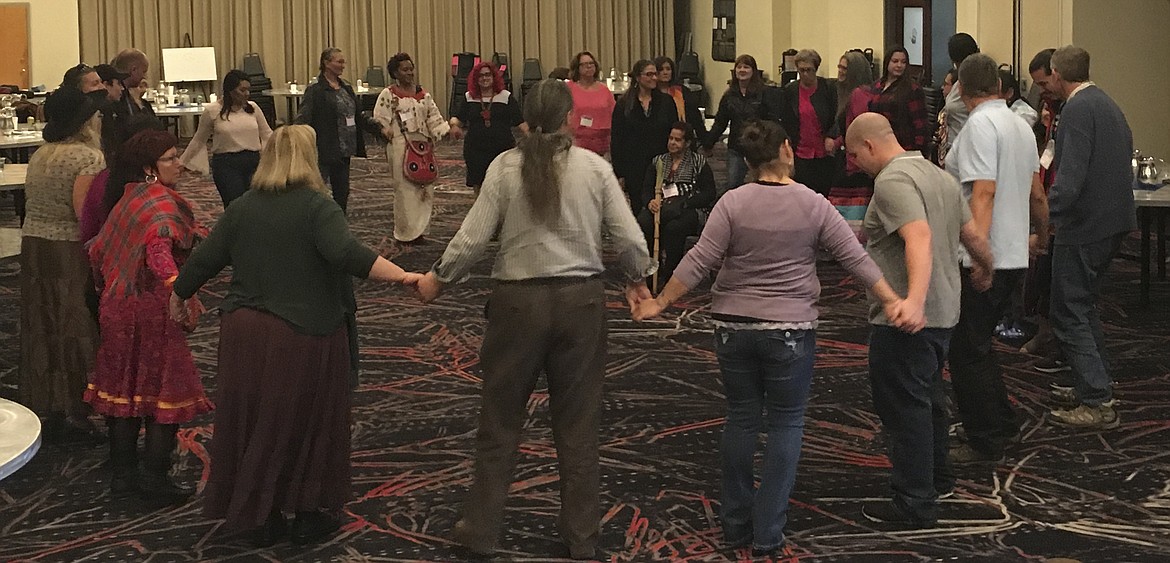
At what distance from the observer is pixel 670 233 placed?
900 cm

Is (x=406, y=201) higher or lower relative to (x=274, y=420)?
higher

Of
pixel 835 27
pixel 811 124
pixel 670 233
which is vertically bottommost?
pixel 670 233

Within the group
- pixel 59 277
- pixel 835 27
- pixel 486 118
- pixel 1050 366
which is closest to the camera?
pixel 59 277

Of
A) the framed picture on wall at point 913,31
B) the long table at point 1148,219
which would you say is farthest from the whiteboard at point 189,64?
the long table at point 1148,219

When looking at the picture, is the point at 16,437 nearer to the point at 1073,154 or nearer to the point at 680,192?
the point at 1073,154

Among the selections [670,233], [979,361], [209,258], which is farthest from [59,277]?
[670,233]

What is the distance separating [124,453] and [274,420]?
39.8 inches

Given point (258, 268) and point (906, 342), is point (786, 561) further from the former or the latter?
point (258, 268)

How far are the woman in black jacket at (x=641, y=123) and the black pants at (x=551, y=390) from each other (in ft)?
16.5

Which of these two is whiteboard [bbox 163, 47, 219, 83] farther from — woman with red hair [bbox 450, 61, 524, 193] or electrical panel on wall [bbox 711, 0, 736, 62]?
woman with red hair [bbox 450, 61, 524, 193]

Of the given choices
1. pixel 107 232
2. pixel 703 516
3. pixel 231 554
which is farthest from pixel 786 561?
pixel 107 232

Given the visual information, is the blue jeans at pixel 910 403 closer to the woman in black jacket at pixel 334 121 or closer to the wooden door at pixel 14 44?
the woman in black jacket at pixel 334 121

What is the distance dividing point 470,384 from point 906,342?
2.75 m

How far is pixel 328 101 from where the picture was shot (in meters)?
10.7
